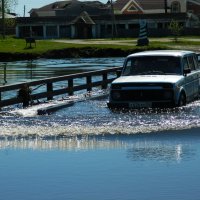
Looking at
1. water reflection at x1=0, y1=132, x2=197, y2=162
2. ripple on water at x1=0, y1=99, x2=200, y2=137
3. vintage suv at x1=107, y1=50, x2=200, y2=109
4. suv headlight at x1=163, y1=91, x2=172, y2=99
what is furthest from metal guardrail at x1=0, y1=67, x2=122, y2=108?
water reflection at x1=0, y1=132, x2=197, y2=162

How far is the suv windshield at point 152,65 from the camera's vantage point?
21.5 meters

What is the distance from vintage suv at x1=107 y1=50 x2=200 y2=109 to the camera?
2042cm

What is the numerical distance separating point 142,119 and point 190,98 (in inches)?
167

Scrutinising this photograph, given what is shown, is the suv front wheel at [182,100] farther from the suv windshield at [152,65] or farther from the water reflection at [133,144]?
the water reflection at [133,144]

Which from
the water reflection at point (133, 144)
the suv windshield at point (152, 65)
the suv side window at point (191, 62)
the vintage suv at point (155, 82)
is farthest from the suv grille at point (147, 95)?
the water reflection at point (133, 144)

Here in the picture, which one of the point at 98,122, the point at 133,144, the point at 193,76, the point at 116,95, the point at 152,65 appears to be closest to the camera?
the point at 133,144

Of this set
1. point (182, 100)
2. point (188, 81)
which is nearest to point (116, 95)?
point (182, 100)

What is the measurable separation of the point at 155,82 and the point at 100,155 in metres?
7.30

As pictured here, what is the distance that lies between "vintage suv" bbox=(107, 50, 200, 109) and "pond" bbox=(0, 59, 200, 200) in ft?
1.53

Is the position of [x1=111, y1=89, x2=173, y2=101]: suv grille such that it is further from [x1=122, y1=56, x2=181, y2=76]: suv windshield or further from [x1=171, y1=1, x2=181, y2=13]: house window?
[x1=171, y1=1, x2=181, y2=13]: house window

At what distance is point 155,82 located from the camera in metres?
20.4

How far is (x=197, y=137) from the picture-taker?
50.1 feet

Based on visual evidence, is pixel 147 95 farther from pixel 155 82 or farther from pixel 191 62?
pixel 191 62

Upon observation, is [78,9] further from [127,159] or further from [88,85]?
[127,159]
